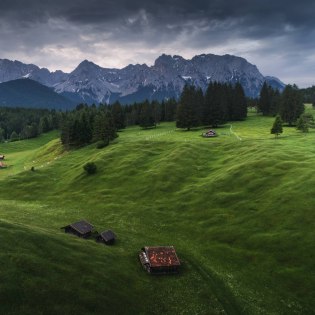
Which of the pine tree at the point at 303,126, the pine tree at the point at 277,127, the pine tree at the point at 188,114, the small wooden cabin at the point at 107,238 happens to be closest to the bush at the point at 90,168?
the small wooden cabin at the point at 107,238

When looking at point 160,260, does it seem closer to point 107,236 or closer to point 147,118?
point 107,236

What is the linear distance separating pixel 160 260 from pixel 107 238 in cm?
1197

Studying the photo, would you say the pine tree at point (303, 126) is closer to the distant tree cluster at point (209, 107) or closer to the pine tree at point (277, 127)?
the pine tree at point (277, 127)

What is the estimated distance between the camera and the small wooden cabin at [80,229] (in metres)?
62.0

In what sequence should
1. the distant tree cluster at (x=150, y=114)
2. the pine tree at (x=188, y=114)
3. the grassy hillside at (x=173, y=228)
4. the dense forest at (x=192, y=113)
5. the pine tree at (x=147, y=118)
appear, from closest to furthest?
the grassy hillside at (x=173, y=228), the dense forest at (x=192, y=113), the pine tree at (x=188, y=114), the pine tree at (x=147, y=118), the distant tree cluster at (x=150, y=114)

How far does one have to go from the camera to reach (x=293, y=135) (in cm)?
12381

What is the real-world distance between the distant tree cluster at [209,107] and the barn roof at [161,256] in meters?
104

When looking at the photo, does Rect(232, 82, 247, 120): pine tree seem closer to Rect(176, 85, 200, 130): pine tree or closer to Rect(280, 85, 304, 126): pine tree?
Rect(280, 85, 304, 126): pine tree

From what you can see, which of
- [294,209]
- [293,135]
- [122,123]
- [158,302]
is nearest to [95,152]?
[122,123]

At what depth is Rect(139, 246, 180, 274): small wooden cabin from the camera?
5141 centimetres

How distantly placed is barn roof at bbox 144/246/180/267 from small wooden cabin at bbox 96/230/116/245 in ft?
25.6

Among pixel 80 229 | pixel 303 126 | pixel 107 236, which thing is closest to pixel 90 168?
pixel 80 229

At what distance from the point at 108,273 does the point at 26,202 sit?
49.0 metres

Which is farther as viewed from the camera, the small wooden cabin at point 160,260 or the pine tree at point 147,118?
the pine tree at point 147,118
